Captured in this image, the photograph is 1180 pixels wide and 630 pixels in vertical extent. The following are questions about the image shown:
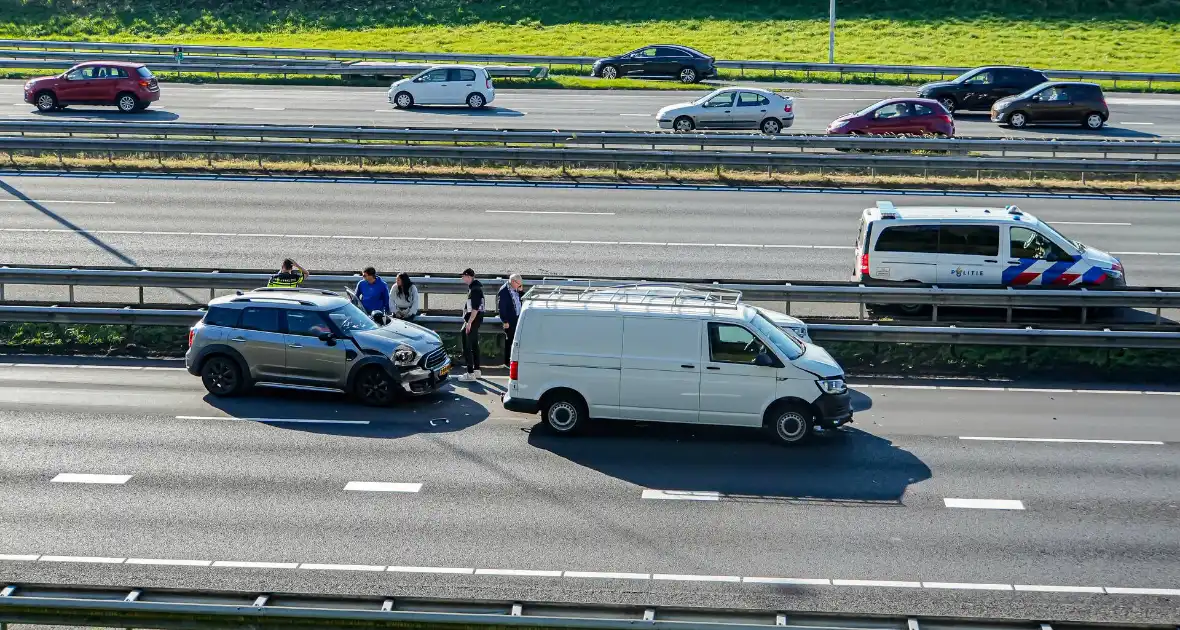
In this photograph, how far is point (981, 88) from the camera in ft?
128

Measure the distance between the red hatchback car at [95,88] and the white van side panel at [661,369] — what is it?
27833 mm

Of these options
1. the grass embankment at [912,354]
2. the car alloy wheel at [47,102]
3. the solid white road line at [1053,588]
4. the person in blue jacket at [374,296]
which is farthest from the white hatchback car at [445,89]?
the solid white road line at [1053,588]

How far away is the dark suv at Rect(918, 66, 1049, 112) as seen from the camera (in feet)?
128

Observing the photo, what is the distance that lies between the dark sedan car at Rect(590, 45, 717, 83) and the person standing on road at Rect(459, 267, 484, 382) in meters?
28.2

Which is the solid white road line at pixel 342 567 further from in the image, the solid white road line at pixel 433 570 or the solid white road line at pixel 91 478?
the solid white road line at pixel 91 478

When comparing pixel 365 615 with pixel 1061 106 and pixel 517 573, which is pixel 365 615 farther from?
pixel 1061 106

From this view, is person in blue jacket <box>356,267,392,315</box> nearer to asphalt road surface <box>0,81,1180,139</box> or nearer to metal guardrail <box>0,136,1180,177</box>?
metal guardrail <box>0,136,1180,177</box>

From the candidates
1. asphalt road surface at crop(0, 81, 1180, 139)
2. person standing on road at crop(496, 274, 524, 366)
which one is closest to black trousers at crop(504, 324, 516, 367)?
person standing on road at crop(496, 274, 524, 366)

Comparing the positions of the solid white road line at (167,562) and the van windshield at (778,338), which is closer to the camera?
the solid white road line at (167,562)

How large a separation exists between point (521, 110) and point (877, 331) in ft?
75.2

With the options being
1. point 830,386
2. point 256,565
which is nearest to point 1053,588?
point 830,386

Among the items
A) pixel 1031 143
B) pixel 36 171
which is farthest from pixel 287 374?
pixel 1031 143

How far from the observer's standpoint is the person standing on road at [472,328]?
17625mm

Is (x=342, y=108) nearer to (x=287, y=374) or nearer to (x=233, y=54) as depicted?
(x=233, y=54)
